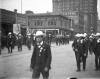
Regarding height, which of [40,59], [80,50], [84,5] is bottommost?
[80,50]

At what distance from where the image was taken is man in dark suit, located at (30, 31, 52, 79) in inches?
176

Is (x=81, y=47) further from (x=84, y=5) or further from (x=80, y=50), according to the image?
(x=84, y=5)

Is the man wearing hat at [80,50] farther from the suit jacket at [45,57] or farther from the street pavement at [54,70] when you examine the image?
the suit jacket at [45,57]

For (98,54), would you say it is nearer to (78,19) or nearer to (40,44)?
(40,44)

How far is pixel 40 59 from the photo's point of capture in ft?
14.8

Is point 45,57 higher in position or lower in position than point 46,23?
lower

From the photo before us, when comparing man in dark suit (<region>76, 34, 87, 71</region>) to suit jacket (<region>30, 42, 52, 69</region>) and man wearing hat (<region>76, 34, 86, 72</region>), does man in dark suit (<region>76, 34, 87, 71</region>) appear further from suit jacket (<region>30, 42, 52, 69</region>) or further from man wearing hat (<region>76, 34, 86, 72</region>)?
suit jacket (<region>30, 42, 52, 69</region>)

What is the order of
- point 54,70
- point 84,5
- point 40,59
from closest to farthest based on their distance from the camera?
point 40,59 → point 54,70 → point 84,5

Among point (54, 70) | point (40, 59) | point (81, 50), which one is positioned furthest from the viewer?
point (54, 70)

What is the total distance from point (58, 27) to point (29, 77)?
152 feet

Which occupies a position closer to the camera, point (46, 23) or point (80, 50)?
point (80, 50)

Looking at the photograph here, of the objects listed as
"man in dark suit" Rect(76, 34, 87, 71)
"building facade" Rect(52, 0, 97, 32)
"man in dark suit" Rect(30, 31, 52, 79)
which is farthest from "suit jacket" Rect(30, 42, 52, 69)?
"building facade" Rect(52, 0, 97, 32)

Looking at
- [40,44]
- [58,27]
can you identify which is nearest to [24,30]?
[58,27]

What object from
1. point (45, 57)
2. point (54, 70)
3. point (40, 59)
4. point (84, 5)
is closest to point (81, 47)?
point (54, 70)
